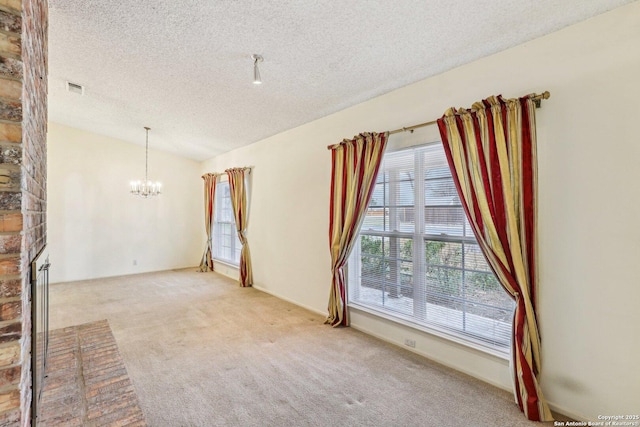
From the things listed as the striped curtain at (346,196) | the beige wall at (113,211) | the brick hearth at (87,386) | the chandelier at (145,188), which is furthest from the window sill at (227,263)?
the striped curtain at (346,196)

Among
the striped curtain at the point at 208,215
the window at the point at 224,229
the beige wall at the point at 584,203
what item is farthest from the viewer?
the striped curtain at the point at 208,215

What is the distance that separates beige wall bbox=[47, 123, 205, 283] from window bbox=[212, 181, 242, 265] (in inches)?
33.5

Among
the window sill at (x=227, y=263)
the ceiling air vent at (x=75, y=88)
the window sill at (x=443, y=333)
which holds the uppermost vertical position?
the ceiling air vent at (x=75, y=88)

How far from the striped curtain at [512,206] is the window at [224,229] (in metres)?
5.20

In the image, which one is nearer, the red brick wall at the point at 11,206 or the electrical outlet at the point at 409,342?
the red brick wall at the point at 11,206

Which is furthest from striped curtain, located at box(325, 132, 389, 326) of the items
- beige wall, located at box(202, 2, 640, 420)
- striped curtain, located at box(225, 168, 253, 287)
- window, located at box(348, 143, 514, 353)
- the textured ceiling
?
striped curtain, located at box(225, 168, 253, 287)

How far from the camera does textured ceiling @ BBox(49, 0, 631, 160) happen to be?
2.12 metres

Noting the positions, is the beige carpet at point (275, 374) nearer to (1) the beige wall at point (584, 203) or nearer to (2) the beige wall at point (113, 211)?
(1) the beige wall at point (584, 203)

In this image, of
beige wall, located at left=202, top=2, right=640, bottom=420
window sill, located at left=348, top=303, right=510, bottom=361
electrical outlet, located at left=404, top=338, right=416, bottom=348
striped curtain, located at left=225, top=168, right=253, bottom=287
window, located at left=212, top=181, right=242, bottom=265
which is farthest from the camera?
window, located at left=212, top=181, right=242, bottom=265

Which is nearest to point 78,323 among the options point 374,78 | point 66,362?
point 66,362

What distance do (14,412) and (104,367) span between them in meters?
1.96

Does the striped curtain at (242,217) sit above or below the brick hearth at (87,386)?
above

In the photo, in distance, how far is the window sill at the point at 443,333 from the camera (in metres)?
2.46

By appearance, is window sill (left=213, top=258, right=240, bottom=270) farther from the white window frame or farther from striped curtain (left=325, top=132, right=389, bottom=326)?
striped curtain (left=325, top=132, right=389, bottom=326)
